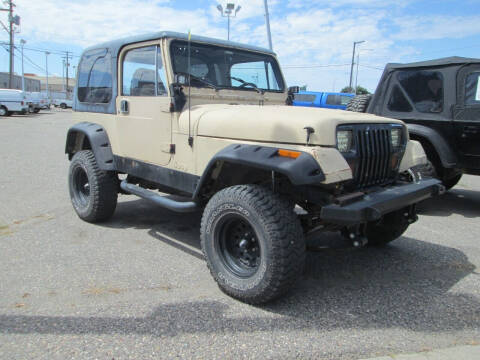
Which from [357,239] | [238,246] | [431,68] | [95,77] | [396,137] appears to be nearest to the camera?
[357,239]

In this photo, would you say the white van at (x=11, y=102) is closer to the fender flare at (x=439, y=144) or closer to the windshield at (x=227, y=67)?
the windshield at (x=227, y=67)

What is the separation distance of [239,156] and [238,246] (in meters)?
0.78

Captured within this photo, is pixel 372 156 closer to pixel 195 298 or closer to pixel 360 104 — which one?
pixel 195 298

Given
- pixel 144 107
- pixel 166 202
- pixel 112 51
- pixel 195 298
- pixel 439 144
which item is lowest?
pixel 195 298

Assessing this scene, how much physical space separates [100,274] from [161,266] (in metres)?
0.54

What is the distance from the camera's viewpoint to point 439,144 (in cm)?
573

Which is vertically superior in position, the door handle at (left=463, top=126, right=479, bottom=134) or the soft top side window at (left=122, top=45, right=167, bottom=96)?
the soft top side window at (left=122, top=45, right=167, bottom=96)

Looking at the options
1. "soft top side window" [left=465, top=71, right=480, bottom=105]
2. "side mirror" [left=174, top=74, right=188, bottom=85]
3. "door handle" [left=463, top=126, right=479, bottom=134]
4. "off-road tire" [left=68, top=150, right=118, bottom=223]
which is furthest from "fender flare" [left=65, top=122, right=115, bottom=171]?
"soft top side window" [left=465, top=71, right=480, bottom=105]

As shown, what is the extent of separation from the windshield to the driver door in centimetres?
22

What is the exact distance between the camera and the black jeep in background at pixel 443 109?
567 centimetres

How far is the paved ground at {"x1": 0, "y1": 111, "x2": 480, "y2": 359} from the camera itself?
259 cm

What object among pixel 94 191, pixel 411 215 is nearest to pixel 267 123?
pixel 411 215

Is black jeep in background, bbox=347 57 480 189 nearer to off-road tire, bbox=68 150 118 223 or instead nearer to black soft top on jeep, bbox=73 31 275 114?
black soft top on jeep, bbox=73 31 275 114

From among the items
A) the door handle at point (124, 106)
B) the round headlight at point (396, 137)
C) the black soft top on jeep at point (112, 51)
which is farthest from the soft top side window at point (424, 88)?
the door handle at point (124, 106)
